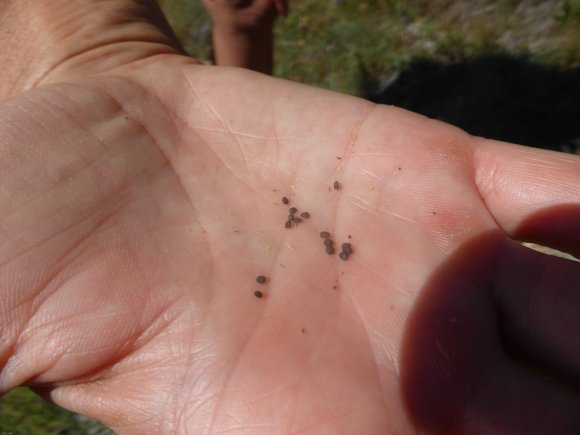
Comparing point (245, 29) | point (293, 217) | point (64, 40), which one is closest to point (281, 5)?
point (245, 29)

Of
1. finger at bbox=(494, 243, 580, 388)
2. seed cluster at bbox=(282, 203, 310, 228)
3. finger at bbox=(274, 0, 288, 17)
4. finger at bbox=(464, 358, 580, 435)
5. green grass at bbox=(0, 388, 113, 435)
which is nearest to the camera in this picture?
finger at bbox=(464, 358, 580, 435)

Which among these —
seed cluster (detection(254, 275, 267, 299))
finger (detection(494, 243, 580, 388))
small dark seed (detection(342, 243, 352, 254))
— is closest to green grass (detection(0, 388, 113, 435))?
seed cluster (detection(254, 275, 267, 299))

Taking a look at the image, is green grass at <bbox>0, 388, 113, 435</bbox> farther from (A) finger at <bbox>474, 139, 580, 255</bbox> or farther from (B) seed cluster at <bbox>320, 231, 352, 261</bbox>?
(A) finger at <bbox>474, 139, 580, 255</bbox>

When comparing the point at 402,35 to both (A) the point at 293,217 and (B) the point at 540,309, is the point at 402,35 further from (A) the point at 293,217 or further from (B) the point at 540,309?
(B) the point at 540,309

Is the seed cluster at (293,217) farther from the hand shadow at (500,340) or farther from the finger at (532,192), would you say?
the finger at (532,192)

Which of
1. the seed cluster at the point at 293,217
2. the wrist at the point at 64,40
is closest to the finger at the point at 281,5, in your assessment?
the wrist at the point at 64,40

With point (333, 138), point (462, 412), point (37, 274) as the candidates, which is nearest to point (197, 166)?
point (333, 138)
